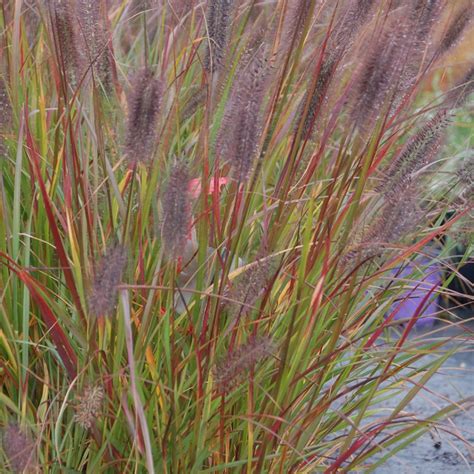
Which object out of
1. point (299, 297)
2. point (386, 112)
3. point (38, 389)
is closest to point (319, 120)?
point (386, 112)

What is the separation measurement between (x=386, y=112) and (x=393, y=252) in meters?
0.39

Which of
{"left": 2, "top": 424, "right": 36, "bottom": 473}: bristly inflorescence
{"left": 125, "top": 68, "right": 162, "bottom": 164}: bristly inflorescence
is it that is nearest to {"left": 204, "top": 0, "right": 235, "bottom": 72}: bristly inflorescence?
{"left": 125, "top": 68, "right": 162, "bottom": 164}: bristly inflorescence

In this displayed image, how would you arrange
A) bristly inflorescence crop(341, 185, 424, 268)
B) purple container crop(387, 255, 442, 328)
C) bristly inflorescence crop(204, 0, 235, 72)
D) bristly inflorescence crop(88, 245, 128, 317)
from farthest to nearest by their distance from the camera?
purple container crop(387, 255, 442, 328)
bristly inflorescence crop(204, 0, 235, 72)
bristly inflorescence crop(341, 185, 424, 268)
bristly inflorescence crop(88, 245, 128, 317)

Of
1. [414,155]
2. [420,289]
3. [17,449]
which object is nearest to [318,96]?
[414,155]

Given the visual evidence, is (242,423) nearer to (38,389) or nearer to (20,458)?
(38,389)

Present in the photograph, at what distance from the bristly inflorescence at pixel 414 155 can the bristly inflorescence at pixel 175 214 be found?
478 millimetres

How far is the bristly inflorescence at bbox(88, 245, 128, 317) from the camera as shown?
1219 mm

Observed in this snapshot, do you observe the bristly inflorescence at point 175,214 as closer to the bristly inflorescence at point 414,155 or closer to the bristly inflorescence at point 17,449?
the bristly inflorescence at point 17,449

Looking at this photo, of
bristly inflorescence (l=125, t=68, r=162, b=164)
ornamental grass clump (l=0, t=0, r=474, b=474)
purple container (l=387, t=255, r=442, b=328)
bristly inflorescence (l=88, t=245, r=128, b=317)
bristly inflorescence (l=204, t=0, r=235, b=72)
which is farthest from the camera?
purple container (l=387, t=255, r=442, b=328)

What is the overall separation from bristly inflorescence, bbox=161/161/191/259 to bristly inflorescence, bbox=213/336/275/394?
0.18 metres

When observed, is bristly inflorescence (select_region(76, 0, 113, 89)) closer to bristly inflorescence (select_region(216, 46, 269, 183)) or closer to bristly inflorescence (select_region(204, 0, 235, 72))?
bristly inflorescence (select_region(204, 0, 235, 72))

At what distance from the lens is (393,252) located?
1.97 meters

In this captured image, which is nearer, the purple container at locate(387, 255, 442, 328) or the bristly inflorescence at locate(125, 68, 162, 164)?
the bristly inflorescence at locate(125, 68, 162, 164)

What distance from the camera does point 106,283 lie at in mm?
1227
